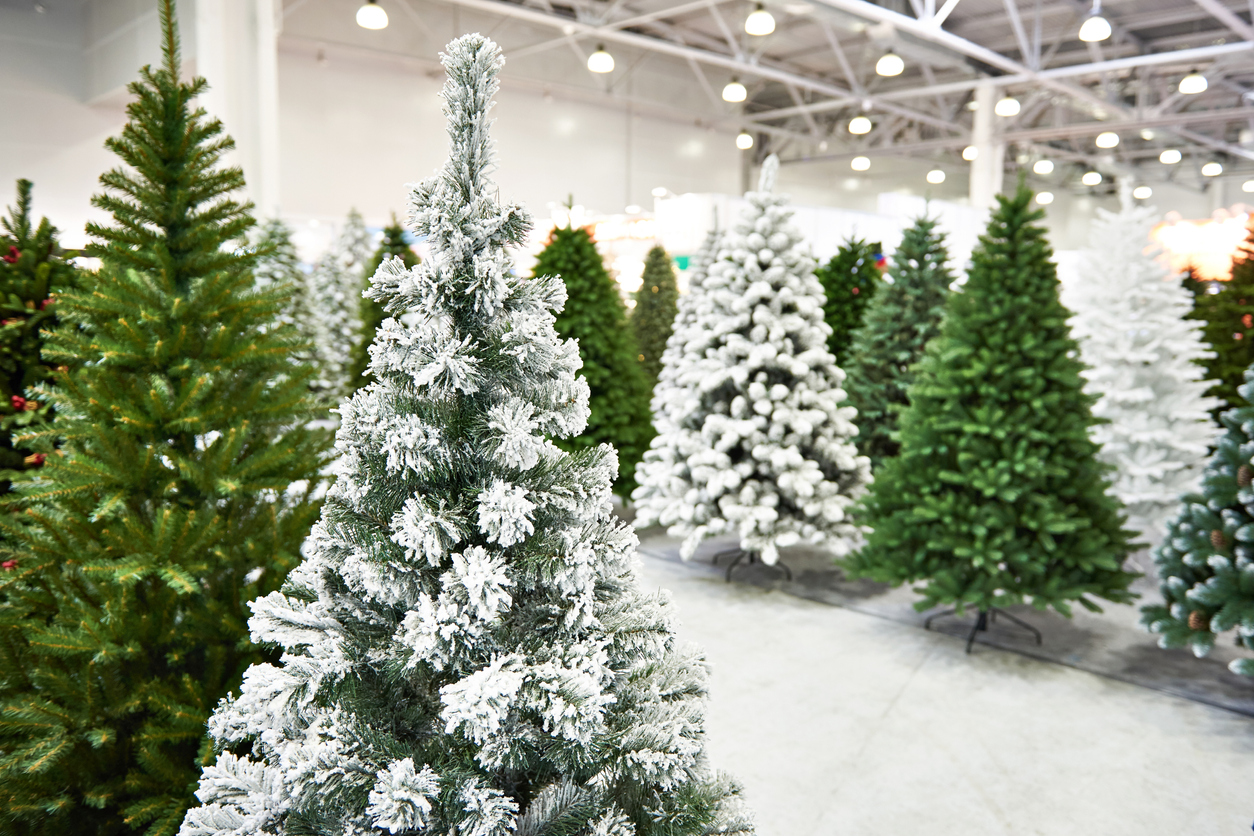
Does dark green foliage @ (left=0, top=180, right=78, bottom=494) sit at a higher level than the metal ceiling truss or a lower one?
lower

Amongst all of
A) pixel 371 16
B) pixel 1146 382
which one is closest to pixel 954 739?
pixel 1146 382

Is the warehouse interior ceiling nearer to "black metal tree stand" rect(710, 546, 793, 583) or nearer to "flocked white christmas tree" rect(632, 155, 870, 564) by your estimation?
"flocked white christmas tree" rect(632, 155, 870, 564)

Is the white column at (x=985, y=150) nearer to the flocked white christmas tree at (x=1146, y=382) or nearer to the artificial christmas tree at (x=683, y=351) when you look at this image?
the flocked white christmas tree at (x=1146, y=382)

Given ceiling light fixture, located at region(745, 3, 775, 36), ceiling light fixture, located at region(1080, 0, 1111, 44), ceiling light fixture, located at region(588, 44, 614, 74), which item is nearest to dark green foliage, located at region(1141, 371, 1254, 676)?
ceiling light fixture, located at region(1080, 0, 1111, 44)

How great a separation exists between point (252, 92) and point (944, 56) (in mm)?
13003

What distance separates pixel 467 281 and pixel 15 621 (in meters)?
1.59

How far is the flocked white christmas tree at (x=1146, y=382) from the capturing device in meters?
6.78

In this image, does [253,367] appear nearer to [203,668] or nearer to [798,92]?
[203,668]

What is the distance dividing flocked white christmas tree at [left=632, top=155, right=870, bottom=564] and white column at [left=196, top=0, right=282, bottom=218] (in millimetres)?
6864

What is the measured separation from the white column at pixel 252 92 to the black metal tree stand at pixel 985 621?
9190mm

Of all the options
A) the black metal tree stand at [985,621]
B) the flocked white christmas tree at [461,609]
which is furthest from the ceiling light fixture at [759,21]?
the flocked white christmas tree at [461,609]

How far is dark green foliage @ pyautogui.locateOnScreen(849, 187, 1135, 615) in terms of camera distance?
479 centimetres

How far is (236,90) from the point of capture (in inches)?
396

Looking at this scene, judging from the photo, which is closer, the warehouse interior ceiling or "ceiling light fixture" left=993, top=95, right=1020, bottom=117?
the warehouse interior ceiling
